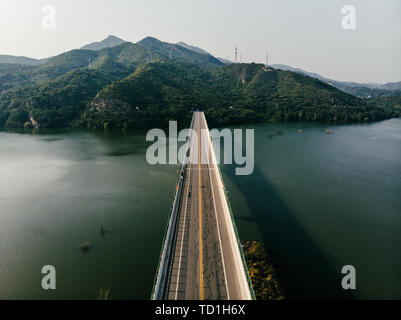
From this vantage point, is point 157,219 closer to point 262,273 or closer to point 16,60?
point 262,273

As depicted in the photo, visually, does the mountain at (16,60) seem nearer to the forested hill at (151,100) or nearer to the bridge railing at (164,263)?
the forested hill at (151,100)

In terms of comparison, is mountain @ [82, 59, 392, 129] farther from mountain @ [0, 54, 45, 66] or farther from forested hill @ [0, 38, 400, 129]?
mountain @ [0, 54, 45, 66]

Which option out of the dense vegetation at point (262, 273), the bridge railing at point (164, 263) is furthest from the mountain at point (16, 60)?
the dense vegetation at point (262, 273)

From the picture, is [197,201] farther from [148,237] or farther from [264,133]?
[264,133]

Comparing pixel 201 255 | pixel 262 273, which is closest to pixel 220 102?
pixel 262 273
